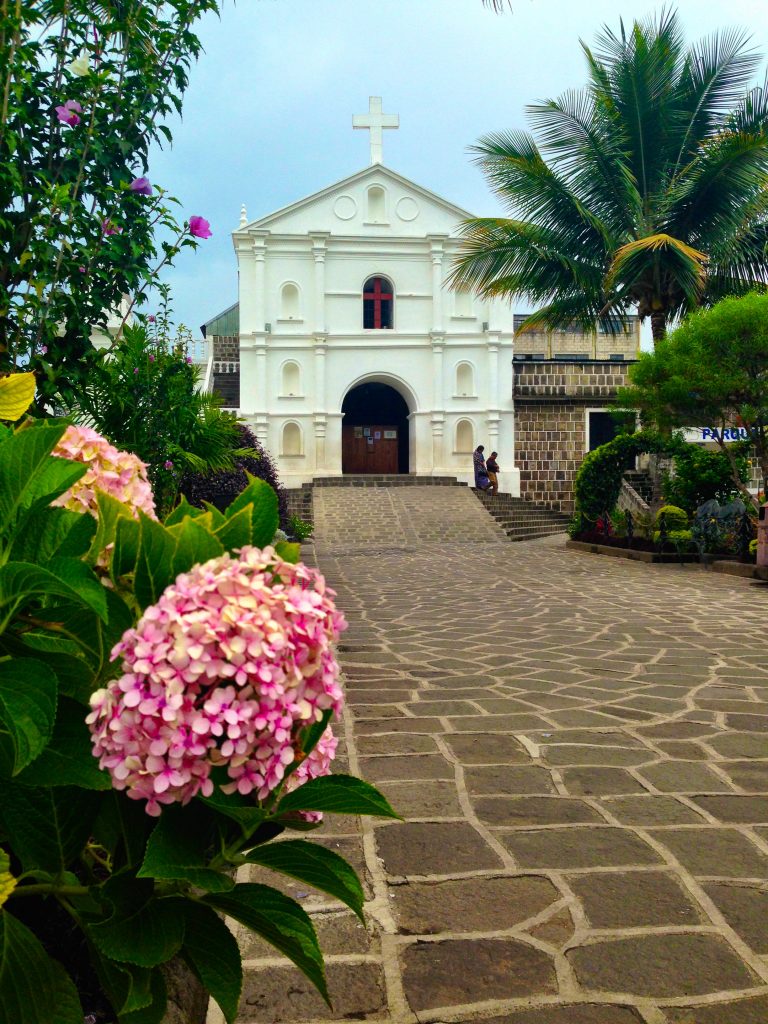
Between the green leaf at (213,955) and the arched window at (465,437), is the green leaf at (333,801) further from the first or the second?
the arched window at (465,437)

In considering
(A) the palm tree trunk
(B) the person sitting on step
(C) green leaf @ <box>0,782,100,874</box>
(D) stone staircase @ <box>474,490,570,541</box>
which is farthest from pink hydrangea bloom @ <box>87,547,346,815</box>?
(B) the person sitting on step

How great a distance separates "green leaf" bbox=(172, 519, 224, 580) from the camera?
1.19m

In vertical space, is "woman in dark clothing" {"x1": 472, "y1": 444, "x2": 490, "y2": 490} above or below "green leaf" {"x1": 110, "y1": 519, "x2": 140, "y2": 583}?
above

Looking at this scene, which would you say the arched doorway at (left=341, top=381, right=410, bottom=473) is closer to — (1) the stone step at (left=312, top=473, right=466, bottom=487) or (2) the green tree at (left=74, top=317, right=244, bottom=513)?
(1) the stone step at (left=312, top=473, right=466, bottom=487)

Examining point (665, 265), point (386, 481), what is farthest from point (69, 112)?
point (386, 481)

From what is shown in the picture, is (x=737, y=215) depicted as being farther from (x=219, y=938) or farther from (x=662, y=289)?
(x=219, y=938)

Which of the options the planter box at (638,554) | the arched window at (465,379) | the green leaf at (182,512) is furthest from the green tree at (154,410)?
the arched window at (465,379)

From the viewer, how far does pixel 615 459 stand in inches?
664

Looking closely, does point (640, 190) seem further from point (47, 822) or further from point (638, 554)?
point (47, 822)

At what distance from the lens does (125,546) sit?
4.07 feet

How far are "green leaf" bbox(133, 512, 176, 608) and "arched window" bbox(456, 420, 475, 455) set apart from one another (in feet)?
84.2

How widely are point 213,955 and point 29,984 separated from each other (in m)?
0.25

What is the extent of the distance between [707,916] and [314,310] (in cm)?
2525

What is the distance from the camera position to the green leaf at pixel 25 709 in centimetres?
101
